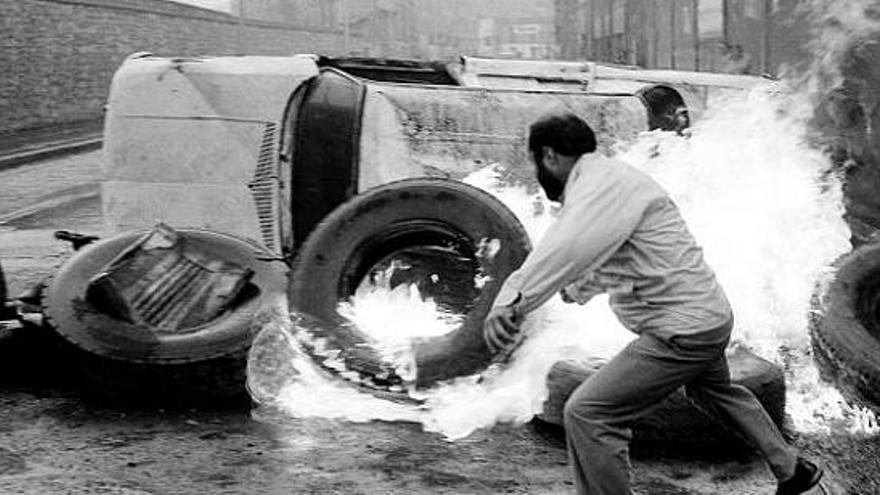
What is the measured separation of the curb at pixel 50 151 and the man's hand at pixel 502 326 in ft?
53.6

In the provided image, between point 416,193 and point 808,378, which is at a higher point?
point 416,193

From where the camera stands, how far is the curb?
1816cm

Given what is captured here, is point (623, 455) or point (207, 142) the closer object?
point (623, 455)

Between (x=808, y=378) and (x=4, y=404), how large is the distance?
166 inches

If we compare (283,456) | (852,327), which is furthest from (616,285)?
(852,327)

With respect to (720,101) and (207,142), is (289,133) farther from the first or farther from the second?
(720,101)

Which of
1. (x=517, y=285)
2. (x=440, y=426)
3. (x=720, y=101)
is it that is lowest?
(x=440, y=426)

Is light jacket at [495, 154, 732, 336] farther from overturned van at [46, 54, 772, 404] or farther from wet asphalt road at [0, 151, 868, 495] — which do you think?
overturned van at [46, 54, 772, 404]

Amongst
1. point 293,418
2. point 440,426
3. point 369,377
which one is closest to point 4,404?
point 293,418

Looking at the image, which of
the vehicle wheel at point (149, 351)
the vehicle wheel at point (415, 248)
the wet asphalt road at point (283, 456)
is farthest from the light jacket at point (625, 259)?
the vehicle wheel at point (149, 351)

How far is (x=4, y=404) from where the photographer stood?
537 cm

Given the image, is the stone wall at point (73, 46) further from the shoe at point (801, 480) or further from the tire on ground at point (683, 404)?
the shoe at point (801, 480)

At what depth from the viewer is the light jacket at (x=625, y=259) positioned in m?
3.25

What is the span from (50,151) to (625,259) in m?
18.3
